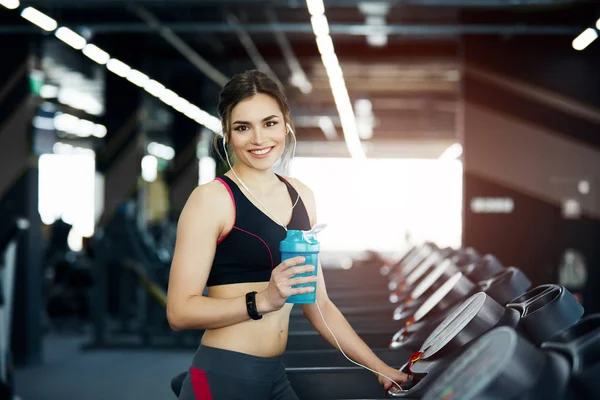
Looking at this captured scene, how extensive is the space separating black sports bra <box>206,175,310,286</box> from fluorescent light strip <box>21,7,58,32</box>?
5.40 m

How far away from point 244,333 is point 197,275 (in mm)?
184

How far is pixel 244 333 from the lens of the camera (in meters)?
1.79

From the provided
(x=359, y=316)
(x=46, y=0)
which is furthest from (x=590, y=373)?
(x=46, y=0)

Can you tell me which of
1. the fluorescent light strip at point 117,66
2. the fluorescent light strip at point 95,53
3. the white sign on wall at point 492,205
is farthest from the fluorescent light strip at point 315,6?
the white sign on wall at point 492,205

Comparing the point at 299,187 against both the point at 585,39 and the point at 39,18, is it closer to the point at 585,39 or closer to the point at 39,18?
the point at 39,18

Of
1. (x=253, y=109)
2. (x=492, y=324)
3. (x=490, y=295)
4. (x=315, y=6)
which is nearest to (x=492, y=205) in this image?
(x=315, y=6)

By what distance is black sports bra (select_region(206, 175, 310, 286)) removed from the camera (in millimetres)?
1773

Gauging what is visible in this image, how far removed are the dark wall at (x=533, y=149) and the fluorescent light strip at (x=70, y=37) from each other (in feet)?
13.4

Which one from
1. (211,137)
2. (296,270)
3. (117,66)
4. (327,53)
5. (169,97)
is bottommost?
(296,270)

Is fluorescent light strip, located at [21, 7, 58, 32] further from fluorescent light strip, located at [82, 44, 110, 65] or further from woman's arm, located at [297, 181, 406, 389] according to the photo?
woman's arm, located at [297, 181, 406, 389]

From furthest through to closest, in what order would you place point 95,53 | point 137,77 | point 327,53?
point 137,77 < point 95,53 < point 327,53

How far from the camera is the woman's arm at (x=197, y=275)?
1.70 metres

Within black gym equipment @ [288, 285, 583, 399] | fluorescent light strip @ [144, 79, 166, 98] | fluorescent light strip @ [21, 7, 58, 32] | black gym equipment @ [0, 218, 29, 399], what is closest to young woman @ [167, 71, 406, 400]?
black gym equipment @ [288, 285, 583, 399]

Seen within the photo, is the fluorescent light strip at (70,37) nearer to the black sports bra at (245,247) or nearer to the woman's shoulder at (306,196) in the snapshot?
the woman's shoulder at (306,196)
